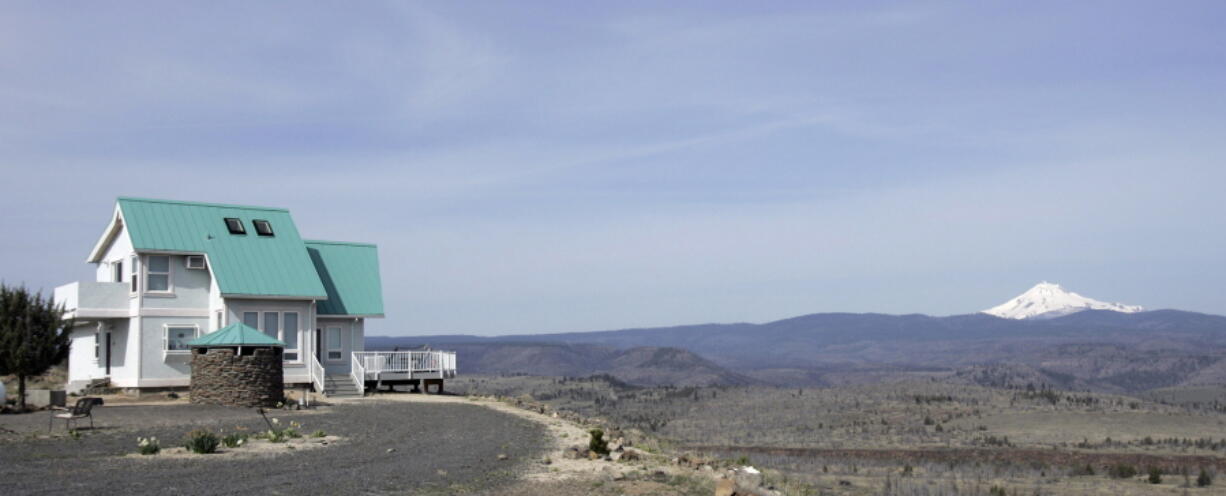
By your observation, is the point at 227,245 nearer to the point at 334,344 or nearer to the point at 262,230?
the point at 262,230

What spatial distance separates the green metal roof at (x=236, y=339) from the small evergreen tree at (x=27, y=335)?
3517mm

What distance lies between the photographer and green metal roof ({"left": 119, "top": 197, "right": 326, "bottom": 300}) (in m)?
33.2

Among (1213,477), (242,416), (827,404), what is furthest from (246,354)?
(827,404)

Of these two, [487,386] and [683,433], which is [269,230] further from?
[487,386]

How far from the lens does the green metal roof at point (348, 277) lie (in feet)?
119

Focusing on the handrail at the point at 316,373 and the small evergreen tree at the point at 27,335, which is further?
the handrail at the point at 316,373

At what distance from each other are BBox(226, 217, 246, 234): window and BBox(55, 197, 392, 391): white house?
0.04m

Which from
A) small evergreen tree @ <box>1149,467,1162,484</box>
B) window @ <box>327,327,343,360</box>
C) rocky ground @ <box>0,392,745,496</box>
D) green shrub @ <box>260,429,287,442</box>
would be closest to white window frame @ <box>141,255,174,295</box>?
window @ <box>327,327,343,360</box>

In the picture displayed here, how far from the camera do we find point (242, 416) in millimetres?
26500

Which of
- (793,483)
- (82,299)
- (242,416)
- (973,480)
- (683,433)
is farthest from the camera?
A: (683,433)

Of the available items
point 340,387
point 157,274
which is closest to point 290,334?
point 340,387

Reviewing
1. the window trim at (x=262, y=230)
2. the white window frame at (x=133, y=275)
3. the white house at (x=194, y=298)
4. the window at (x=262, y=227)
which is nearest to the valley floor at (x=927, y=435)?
the white house at (x=194, y=298)

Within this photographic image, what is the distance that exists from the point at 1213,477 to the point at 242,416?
2512 centimetres

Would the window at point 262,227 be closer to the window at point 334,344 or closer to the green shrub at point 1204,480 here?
the window at point 334,344
